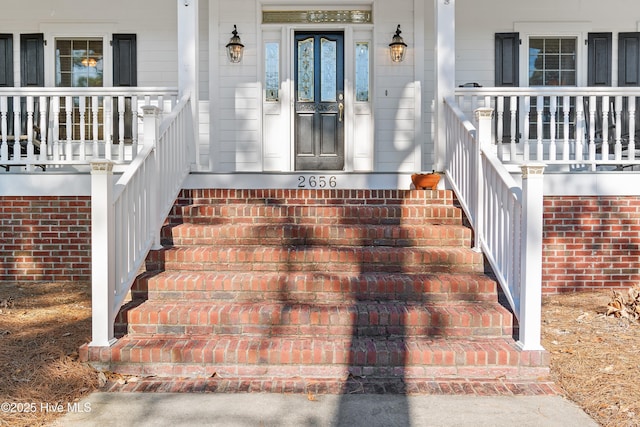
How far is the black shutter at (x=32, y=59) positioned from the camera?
6840mm

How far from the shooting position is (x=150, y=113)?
→ 3930mm

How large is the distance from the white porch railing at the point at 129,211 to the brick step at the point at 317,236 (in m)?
0.35

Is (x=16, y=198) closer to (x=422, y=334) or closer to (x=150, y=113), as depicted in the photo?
(x=150, y=113)

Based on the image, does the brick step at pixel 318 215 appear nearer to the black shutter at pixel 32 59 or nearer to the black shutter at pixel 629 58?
the black shutter at pixel 32 59

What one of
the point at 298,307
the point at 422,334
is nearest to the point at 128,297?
the point at 298,307

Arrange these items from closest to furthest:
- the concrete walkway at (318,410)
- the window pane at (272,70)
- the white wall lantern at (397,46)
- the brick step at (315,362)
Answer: the concrete walkway at (318,410) < the brick step at (315,362) < the white wall lantern at (397,46) < the window pane at (272,70)

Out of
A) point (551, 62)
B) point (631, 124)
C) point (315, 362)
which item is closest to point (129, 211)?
point (315, 362)

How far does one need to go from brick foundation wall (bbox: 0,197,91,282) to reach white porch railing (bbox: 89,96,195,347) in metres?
1.36

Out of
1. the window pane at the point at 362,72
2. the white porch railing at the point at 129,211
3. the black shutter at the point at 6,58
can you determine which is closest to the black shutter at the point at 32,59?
the black shutter at the point at 6,58

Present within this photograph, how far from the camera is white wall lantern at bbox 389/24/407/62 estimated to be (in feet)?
21.1

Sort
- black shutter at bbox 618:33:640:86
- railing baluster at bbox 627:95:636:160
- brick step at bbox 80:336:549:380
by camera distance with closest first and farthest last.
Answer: brick step at bbox 80:336:549:380, railing baluster at bbox 627:95:636:160, black shutter at bbox 618:33:640:86

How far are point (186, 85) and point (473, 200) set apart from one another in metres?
3.35

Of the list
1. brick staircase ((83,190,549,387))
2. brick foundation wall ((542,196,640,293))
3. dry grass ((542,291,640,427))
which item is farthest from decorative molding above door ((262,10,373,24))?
dry grass ((542,291,640,427))

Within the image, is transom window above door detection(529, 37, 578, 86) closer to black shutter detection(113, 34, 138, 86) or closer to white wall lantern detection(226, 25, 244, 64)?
white wall lantern detection(226, 25, 244, 64)
